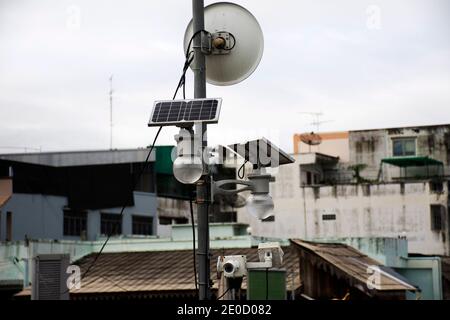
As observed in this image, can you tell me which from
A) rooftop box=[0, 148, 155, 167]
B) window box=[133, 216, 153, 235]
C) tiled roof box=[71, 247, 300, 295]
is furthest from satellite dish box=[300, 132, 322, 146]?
tiled roof box=[71, 247, 300, 295]

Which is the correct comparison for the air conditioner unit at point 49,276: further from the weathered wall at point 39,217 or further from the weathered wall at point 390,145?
the weathered wall at point 390,145

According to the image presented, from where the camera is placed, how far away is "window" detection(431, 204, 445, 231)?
4909 cm

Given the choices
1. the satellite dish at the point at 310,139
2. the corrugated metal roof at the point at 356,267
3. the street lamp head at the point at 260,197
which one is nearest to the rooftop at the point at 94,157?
the satellite dish at the point at 310,139

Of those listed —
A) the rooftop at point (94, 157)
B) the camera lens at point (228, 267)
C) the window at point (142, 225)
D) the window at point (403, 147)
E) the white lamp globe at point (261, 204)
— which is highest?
the window at point (403, 147)

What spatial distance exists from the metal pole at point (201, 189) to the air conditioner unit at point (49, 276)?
12925 millimetres

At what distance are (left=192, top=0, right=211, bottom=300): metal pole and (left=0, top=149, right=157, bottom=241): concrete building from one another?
27.3 meters

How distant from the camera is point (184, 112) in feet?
24.7

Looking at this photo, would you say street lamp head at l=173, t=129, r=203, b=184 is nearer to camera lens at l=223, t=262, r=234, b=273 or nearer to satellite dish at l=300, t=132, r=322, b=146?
camera lens at l=223, t=262, r=234, b=273

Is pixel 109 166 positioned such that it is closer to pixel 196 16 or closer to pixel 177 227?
pixel 177 227

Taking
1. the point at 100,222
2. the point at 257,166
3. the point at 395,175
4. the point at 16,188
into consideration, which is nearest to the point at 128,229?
the point at 100,222

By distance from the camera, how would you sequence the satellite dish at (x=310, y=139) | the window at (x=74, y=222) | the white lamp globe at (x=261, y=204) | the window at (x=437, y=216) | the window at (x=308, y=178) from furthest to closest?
1. the satellite dish at (x=310, y=139)
2. the window at (x=308, y=178)
3. the window at (x=437, y=216)
4. the window at (x=74, y=222)
5. the white lamp globe at (x=261, y=204)

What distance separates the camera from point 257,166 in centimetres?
802

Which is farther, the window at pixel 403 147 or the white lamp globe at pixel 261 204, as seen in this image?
the window at pixel 403 147

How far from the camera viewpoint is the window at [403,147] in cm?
5419
